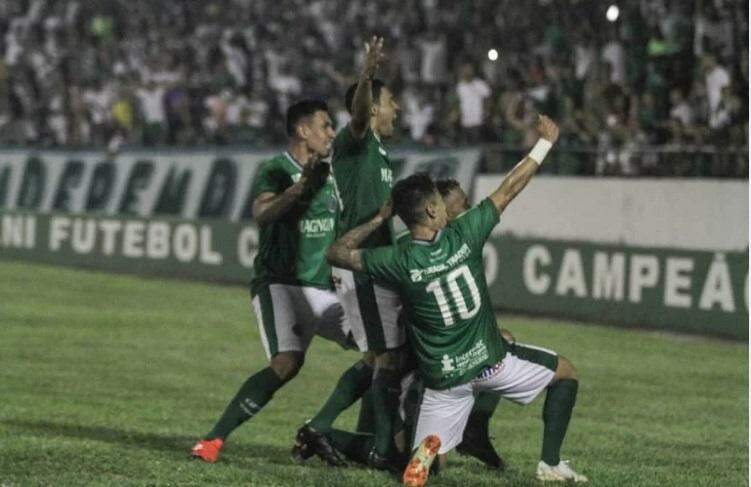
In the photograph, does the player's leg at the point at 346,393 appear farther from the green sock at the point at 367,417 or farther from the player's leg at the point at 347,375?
the green sock at the point at 367,417

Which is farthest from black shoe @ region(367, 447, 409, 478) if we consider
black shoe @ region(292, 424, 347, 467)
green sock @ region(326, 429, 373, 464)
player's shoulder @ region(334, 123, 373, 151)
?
player's shoulder @ region(334, 123, 373, 151)

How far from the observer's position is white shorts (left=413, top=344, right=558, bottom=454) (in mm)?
8711

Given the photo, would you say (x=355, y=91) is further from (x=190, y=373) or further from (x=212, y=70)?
(x=212, y=70)

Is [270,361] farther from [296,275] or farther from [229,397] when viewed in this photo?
[229,397]

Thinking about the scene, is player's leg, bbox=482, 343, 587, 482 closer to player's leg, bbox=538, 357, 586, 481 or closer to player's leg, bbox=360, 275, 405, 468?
player's leg, bbox=538, 357, 586, 481

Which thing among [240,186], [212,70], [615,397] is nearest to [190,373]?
[615,397]

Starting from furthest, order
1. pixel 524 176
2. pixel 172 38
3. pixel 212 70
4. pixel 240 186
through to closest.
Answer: pixel 172 38, pixel 212 70, pixel 240 186, pixel 524 176

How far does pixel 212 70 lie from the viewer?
1214 inches

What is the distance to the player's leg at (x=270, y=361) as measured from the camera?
969cm

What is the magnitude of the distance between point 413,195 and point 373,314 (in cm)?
101

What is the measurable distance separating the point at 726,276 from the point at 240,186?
10.1 metres

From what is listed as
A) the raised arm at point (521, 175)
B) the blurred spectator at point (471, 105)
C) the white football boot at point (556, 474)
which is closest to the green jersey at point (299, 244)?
the raised arm at point (521, 175)

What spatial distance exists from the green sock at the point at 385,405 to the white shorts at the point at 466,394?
51cm

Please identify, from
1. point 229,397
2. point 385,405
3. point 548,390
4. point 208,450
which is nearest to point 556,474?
point 548,390
